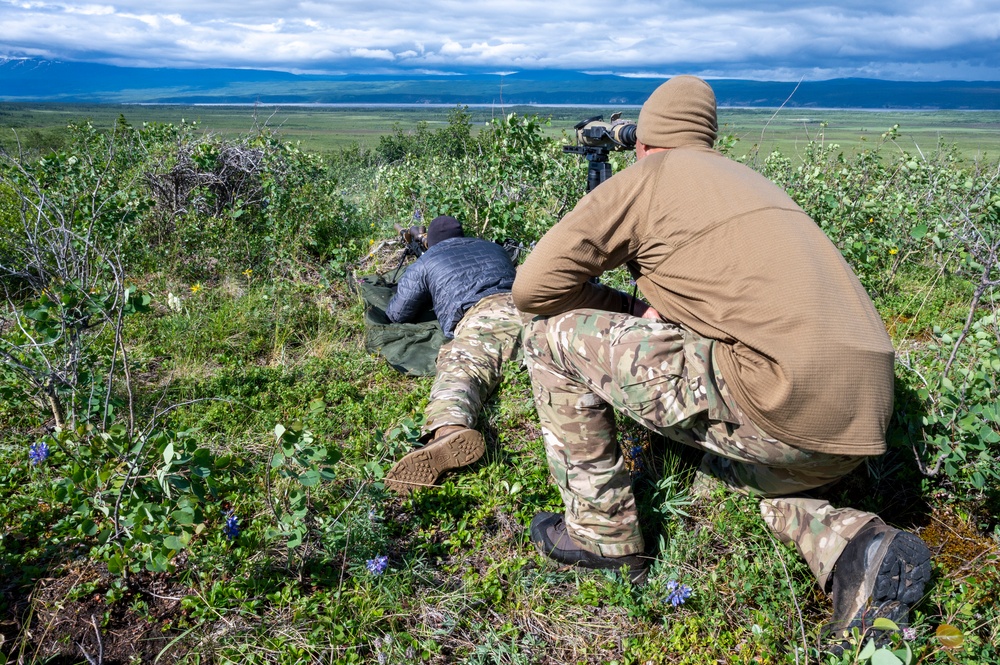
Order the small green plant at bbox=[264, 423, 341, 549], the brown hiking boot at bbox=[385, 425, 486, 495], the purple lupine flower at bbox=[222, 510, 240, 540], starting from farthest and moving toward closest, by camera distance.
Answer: the brown hiking boot at bbox=[385, 425, 486, 495]
the purple lupine flower at bbox=[222, 510, 240, 540]
the small green plant at bbox=[264, 423, 341, 549]

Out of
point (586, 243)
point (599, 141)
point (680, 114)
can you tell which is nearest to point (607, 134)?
point (599, 141)

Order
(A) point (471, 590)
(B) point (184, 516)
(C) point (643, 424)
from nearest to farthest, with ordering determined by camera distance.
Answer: (B) point (184, 516)
(C) point (643, 424)
(A) point (471, 590)

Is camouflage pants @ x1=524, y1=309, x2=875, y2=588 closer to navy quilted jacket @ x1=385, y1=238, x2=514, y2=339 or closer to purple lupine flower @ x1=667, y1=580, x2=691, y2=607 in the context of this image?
purple lupine flower @ x1=667, y1=580, x2=691, y2=607

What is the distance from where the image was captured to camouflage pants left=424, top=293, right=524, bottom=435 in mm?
3189

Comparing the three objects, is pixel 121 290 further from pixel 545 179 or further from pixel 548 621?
pixel 545 179

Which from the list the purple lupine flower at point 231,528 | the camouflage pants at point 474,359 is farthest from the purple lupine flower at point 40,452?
the camouflage pants at point 474,359

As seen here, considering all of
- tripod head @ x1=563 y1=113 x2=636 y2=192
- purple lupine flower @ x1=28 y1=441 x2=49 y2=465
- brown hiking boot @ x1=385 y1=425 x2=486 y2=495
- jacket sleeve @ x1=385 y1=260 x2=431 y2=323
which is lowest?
brown hiking boot @ x1=385 y1=425 x2=486 y2=495

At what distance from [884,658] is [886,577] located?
2.45 feet

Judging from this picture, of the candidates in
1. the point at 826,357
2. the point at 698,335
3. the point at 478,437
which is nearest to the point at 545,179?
the point at 478,437

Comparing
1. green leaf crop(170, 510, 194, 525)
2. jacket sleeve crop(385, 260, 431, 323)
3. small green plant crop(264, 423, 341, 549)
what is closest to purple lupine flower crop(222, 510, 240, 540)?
small green plant crop(264, 423, 341, 549)

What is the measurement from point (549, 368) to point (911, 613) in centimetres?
143

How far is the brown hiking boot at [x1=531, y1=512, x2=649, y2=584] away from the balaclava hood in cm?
152

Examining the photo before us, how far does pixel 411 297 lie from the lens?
4.42 metres

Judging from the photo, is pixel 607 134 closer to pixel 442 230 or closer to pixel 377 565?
pixel 442 230
